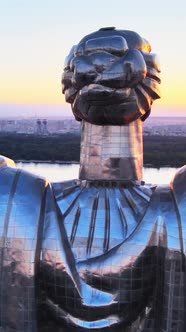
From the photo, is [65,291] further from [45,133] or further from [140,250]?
[45,133]

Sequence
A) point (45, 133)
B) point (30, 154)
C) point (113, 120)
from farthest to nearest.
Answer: point (45, 133) → point (30, 154) → point (113, 120)

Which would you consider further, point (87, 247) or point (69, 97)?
point (69, 97)

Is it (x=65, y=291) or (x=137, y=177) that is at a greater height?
(x=137, y=177)

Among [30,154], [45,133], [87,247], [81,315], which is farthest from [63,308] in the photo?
[45,133]

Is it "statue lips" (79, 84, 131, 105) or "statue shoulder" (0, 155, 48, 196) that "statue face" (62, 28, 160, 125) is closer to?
"statue lips" (79, 84, 131, 105)

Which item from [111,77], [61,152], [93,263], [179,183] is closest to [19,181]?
[93,263]

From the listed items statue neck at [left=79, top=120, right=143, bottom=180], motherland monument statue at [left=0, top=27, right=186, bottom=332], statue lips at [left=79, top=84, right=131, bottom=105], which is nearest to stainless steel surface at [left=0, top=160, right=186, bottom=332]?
motherland monument statue at [left=0, top=27, right=186, bottom=332]

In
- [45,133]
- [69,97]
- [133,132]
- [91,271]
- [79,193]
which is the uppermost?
[45,133]
